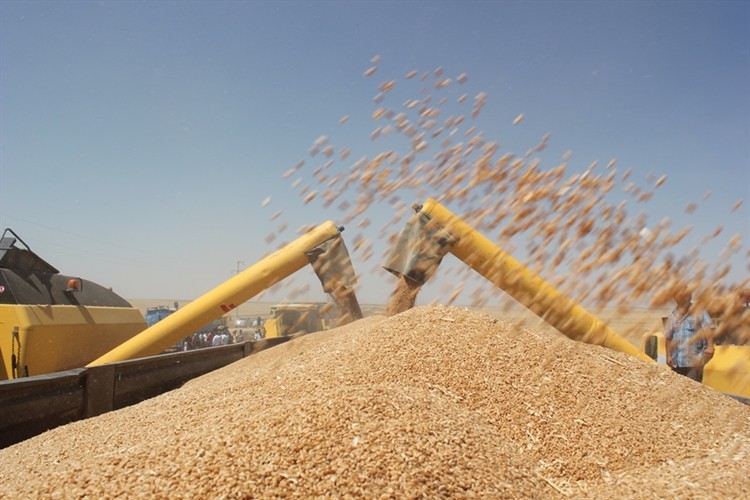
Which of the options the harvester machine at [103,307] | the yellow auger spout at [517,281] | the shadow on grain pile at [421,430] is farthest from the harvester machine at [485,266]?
the harvester machine at [103,307]

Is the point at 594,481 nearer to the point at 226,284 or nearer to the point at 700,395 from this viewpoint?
the point at 700,395

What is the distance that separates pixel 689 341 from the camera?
492cm

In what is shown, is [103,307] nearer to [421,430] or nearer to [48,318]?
[48,318]

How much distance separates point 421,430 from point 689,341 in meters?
3.94

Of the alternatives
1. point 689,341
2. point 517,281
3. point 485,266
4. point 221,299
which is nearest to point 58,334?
point 221,299

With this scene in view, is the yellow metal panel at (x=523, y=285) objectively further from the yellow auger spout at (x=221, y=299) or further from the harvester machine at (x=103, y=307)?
the yellow auger spout at (x=221, y=299)

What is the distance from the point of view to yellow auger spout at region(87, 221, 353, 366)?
4.15 metres

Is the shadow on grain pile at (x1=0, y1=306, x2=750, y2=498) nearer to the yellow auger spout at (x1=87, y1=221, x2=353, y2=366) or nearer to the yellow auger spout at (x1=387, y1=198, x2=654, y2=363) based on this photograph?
the yellow auger spout at (x1=387, y1=198, x2=654, y2=363)

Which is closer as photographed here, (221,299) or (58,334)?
(58,334)

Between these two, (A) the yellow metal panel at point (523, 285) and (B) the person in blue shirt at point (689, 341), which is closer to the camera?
(A) the yellow metal panel at point (523, 285)

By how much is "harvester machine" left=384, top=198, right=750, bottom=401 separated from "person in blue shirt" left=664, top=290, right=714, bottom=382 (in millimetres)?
955

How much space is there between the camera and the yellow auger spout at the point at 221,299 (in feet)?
13.6

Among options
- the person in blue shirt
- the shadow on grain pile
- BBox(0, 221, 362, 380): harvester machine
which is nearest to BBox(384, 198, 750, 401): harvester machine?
the shadow on grain pile

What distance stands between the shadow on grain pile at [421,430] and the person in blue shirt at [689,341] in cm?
143
